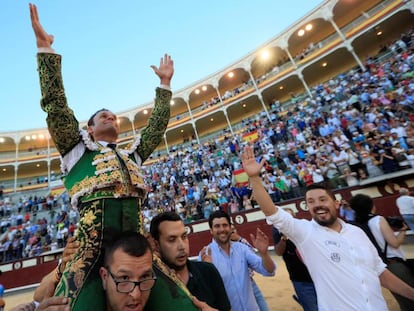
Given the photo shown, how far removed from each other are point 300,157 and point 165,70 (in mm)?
9453

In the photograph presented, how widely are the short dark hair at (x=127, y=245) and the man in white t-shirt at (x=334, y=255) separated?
1.18m

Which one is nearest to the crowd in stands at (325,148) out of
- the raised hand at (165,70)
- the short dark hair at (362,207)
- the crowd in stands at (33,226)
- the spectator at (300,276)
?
the short dark hair at (362,207)

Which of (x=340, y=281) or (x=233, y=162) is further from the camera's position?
(x=233, y=162)

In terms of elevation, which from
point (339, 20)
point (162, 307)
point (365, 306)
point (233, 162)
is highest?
point (339, 20)

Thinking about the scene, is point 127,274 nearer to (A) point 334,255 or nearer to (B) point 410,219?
(A) point 334,255

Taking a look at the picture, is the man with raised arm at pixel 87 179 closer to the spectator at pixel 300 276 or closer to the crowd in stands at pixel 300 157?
the spectator at pixel 300 276

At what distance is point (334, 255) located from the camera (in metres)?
1.91

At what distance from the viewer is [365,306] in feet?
5.62

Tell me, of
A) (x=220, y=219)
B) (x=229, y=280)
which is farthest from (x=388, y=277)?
(x=220, y=219)

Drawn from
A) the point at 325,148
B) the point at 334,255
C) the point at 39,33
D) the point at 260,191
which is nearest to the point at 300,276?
the point at 334,255

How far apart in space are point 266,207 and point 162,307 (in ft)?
4.01

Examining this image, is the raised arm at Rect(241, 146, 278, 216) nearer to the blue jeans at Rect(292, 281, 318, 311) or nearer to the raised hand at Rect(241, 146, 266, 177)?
the raised hand at Rect(241, 146, 266, 177)

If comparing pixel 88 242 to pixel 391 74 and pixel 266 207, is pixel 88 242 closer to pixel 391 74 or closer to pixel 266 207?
pixel 266 207

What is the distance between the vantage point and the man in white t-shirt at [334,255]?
5.85 ft
